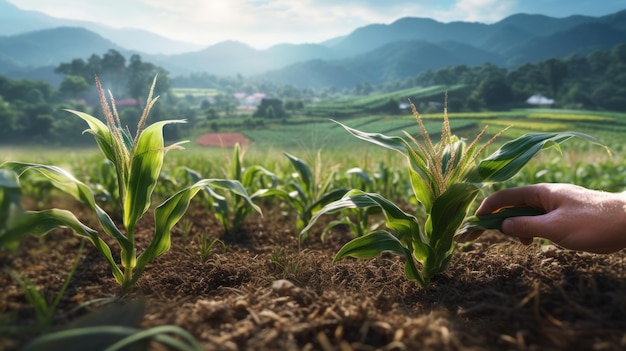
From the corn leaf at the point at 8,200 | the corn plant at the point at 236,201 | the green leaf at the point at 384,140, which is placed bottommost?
the corn plant at the point at 236,201

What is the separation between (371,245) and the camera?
5.98 ft

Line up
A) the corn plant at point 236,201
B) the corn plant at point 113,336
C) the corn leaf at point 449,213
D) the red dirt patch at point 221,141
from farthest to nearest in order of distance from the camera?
the red dirt patch at point 221,141 < the corn plant at point 236,201 < the corn leaf at point 449,213 < the corn plant at point 113,336

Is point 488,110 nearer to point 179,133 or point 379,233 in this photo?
point 179,133

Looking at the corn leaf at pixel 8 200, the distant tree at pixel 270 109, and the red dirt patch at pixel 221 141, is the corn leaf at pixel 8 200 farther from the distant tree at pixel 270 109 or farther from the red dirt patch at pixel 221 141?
the distant tree at pixel 270 109

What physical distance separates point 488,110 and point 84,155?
12.3m

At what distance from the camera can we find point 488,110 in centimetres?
1361

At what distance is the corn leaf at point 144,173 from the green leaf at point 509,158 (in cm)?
144

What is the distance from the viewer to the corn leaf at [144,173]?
6.05 feet

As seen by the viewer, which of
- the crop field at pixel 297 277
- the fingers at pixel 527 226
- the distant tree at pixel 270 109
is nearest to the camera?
Answer: the crop field at pixel 297 277

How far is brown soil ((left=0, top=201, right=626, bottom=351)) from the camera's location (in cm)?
111

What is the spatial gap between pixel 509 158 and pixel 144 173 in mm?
1701

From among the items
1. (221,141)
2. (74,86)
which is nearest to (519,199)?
(221,141)

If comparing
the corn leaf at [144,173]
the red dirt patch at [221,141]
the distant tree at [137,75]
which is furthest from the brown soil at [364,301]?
the distant tree at [137,75]

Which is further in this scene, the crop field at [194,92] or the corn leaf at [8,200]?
the crop field at [194,92]
